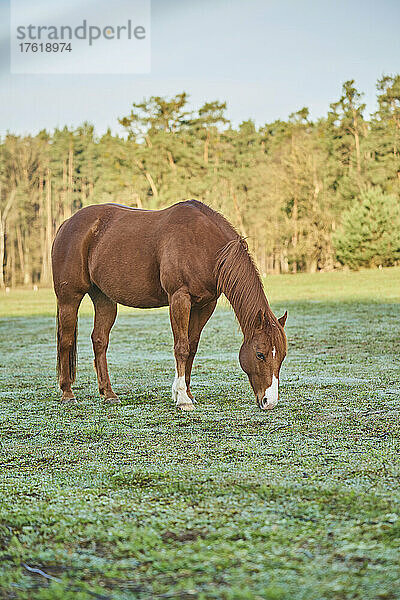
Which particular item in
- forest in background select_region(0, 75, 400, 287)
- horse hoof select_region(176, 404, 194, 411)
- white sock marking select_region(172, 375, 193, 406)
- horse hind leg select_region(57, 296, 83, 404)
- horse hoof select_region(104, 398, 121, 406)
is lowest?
horse hoof select_region(104, 398, 121, 406)

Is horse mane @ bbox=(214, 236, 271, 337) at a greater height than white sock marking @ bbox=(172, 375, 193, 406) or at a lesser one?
greater

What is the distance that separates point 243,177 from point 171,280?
50434 millimetres

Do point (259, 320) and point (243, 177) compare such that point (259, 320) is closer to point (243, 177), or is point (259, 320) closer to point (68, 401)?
point (68, 401)

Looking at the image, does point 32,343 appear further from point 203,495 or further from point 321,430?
point 203,495

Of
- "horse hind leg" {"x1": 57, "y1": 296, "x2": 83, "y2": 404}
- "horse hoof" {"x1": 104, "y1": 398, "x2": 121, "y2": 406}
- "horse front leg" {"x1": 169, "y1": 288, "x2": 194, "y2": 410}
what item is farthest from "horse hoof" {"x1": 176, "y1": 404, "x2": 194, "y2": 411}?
"horse hind leg" {"x1": 57, "y1": 296, "x2": 83, "y2": 404}

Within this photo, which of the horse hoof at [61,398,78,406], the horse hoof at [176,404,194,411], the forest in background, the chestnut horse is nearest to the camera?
the chestnut horse

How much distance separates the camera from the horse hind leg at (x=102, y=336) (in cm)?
557

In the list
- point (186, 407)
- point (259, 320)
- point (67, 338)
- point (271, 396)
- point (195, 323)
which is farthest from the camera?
point (67, 338)

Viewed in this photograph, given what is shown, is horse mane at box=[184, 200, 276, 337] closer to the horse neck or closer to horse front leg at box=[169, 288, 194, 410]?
the horse neck

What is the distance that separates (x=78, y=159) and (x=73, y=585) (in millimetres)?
65721

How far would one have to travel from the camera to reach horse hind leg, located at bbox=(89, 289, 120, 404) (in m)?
5.57

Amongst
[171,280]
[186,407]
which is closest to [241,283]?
[171,280]

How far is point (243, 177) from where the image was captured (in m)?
54.4

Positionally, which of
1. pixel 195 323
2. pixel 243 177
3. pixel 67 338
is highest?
pixel 243 177
